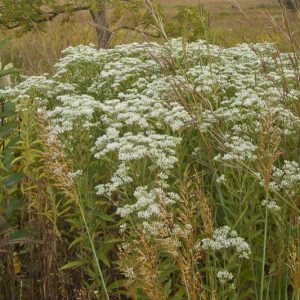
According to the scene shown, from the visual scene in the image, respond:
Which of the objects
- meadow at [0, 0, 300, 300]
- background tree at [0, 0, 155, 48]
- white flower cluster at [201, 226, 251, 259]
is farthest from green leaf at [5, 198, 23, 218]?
background tree at [0, 0, 155, 48]

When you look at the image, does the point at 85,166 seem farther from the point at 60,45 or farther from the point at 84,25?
the point at 84,25

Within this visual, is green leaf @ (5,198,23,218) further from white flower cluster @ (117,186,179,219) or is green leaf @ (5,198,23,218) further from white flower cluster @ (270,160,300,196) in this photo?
white flower cluster @ (270,160,300,196)

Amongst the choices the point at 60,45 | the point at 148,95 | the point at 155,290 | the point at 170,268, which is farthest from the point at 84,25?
the point at 155,290

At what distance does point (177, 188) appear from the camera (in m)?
3.01

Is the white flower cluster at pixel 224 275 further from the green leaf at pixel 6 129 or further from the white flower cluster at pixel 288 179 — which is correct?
the green leaf at pixel 6 129

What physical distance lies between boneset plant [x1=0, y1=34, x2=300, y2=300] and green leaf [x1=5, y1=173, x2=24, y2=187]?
6cm

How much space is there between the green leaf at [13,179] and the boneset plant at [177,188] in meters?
0.06

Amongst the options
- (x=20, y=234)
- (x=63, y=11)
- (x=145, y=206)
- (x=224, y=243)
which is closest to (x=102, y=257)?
(x=145, y=206)

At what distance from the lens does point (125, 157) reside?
2.72m

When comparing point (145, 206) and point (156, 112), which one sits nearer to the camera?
point (145, 206)

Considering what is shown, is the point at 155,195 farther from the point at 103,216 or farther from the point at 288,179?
the point at 288,179

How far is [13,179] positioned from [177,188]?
0.83 metres

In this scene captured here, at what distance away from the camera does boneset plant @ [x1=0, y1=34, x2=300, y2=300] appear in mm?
2361

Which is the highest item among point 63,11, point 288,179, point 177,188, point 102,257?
point 288,179
